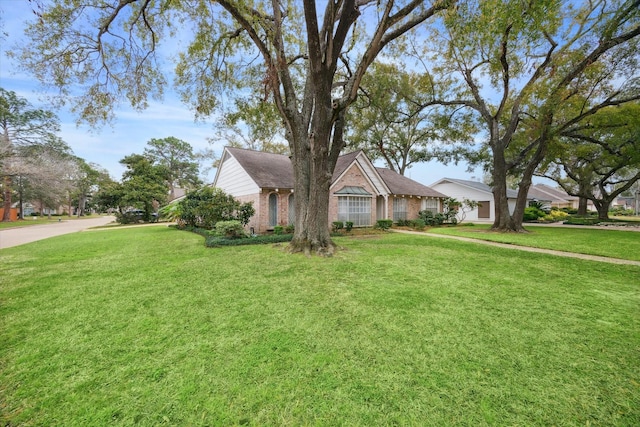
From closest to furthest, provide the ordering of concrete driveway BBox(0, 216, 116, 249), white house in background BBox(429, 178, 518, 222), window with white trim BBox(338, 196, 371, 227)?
concrete driveway BBox(0, 216, 116, 249), window with white trim BBox(338, 196, 371, 227), white house in background BBox(429, 178, 518, 222)

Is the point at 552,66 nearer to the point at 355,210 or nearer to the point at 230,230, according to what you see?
the point at 355,210

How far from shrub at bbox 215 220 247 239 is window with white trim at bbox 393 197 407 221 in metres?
13.3

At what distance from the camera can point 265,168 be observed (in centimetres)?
1725

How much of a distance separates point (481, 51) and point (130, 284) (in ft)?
61.3

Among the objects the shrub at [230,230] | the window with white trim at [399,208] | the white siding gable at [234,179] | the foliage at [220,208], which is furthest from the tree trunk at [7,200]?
the window with white trim at [399,208]

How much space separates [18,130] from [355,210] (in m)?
37.9

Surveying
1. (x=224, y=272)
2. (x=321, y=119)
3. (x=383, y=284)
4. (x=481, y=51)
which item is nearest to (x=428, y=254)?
(x=383, y=284)

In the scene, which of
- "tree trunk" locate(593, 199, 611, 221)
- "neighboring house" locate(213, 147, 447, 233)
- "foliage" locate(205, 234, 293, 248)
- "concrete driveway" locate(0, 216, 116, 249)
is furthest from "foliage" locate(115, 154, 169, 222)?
"tree trunk" locate(593, 199, 611, 221)

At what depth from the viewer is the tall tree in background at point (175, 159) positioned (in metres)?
44.4

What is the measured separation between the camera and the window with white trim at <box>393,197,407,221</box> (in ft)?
68.5

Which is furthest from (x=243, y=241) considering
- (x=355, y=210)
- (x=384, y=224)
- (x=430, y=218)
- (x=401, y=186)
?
(x=430, y=218)

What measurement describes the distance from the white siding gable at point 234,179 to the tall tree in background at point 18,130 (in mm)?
21371

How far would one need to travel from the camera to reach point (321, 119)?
25.8 feet

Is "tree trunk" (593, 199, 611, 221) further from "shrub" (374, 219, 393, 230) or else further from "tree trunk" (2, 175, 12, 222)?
"tree trunk" (2, 175, 12, 222)
